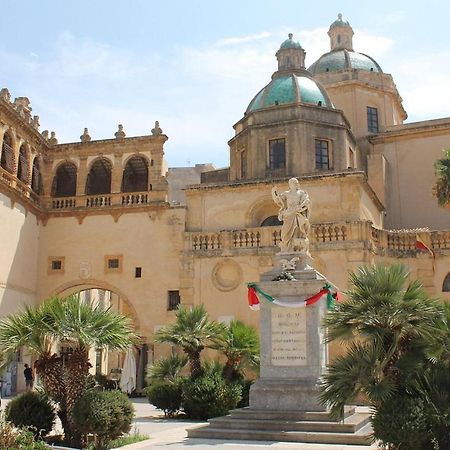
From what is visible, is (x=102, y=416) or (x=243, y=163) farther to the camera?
(x=243, y=163)

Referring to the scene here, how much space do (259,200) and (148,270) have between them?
617 cm

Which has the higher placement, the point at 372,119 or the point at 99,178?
the point at 372,119

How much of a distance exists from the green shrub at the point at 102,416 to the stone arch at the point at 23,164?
70.2ft

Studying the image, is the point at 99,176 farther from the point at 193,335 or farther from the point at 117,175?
the point at 193,335

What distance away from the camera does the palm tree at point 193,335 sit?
18578mm

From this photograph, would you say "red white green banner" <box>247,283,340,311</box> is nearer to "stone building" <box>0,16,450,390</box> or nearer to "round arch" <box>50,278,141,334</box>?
"stone building" <box>0,16,450,390</box>

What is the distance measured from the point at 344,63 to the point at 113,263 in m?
18.3

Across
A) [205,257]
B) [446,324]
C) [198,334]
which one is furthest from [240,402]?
[205,257]

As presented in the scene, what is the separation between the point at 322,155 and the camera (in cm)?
3144

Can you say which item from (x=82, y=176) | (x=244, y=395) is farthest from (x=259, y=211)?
(x=244, y=395)

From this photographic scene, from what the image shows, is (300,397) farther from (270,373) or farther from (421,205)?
(421,205)

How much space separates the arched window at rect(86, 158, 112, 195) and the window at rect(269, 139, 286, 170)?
8364 millimetres

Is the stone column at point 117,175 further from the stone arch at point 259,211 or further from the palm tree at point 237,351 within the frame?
the palm tree at point 237,351

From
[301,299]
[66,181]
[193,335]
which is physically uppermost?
[66,181]
